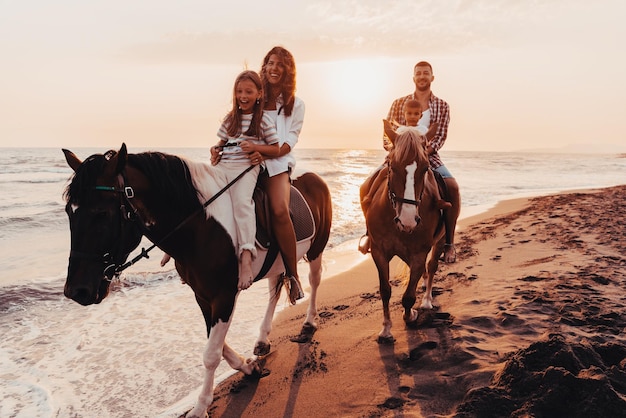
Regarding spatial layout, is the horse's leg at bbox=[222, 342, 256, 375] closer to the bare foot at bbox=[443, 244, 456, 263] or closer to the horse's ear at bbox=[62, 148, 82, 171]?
the horse's ear at bbox=[62, 148, 82, 171]

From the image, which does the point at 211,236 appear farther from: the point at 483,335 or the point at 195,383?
the point at 483,335

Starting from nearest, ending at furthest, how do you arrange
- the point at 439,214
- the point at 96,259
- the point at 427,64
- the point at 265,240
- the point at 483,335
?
the point at 96,259 → the point at 265,240 → the point at 483,335 → the point at 439,214 → the point at 427,64

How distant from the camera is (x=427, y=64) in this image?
5.30 m

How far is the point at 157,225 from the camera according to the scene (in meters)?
3.11

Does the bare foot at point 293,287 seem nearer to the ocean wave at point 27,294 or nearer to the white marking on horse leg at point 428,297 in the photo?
the white marking on horse leg at point 428,297

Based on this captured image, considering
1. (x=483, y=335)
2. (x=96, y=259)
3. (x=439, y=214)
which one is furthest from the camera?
(x=439, y=214)

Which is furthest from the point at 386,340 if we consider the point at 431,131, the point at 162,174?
the point at 162,174

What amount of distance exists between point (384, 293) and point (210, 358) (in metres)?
2.08

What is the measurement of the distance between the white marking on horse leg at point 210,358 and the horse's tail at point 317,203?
6.18ft

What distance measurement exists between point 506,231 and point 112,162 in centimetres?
979

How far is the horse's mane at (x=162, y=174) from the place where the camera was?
2.63 m

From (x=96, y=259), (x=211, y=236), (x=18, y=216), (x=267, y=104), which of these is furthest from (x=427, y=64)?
(x=18, y=216)

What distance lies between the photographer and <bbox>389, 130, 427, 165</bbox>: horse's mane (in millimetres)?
3968

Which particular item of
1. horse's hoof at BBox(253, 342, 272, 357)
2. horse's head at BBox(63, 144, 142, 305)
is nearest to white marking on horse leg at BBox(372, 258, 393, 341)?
horse's hoof at BBox(253, 342, 272, 357)
